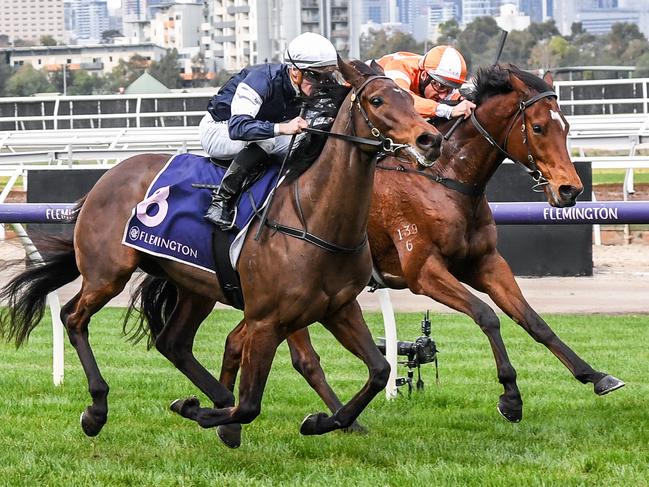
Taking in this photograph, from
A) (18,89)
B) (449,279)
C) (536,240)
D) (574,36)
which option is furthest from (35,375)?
(574,36)

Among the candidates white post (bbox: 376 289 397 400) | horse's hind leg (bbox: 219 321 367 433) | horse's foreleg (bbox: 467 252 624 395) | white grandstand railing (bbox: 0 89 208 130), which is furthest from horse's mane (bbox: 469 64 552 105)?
white grandstand railing (bbox: 0 89 208 130)

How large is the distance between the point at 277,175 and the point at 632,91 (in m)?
16.8

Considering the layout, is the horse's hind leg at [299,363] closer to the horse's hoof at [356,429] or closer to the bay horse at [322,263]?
the horse's hoof at [356,429]

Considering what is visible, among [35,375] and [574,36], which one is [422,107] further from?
[574,36]

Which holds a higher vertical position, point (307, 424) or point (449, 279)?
point (449, 279)

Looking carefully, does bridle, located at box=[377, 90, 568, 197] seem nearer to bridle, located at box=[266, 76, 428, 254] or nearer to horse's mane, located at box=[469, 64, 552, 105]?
horse's mane, located at box=[469, 64, 552, 105]

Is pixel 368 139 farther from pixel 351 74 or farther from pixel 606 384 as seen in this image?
pixel 606 384

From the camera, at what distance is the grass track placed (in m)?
4.95

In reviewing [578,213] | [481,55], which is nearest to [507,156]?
[578,213]

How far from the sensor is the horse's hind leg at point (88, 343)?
18.4 ft

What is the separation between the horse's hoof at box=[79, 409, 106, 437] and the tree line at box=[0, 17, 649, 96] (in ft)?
288

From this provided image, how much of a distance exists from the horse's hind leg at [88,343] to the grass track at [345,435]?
12 centimetres

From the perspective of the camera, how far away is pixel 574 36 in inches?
5187

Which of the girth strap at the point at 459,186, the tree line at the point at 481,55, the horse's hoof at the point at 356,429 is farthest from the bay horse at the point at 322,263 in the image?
the tree line at the point at 481,55
